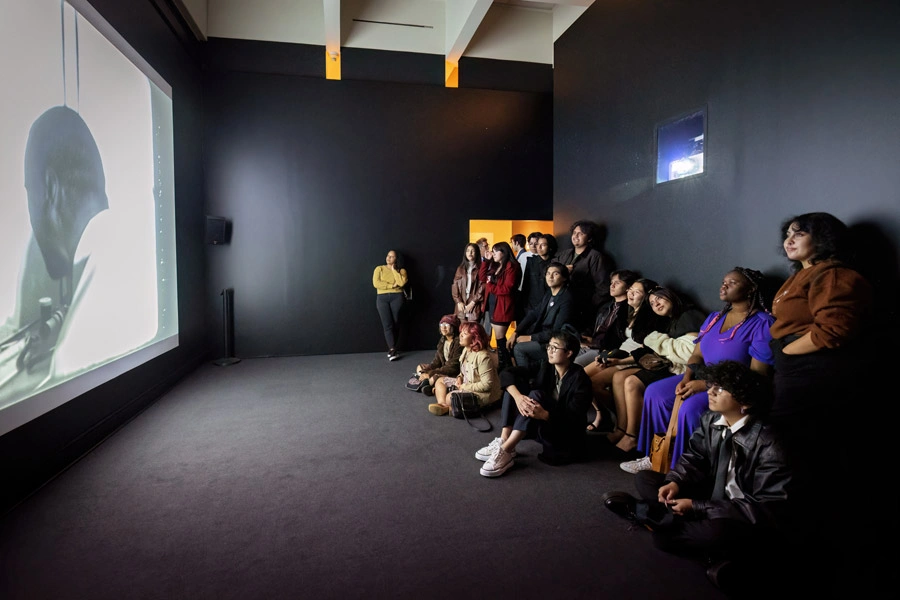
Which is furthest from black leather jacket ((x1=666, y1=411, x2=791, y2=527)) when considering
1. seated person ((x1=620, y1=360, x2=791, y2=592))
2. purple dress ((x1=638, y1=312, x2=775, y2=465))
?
purple dress ((x1=638, y1=312, x2=775, y2=465))

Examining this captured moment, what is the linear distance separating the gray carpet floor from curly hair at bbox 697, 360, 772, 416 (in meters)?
0.74

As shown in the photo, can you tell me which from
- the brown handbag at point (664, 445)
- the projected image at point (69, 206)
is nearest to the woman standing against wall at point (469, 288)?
the brown handbag at point (664, 445)

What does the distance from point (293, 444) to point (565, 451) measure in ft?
6.43

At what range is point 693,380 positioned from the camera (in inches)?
123

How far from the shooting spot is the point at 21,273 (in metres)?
2.66

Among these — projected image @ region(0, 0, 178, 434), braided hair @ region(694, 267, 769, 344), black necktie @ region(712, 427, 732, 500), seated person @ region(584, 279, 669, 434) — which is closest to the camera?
black necktie @ region(712, 427, 732, 500)

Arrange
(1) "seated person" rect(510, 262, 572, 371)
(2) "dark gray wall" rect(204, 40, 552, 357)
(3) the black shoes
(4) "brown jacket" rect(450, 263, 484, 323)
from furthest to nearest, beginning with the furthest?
(2) "dark gray wall" rect(204, 40, 552, 357), (4) "brown jacket" rect(450, 263, 484, 323), (1) "seated person" rect(510, 262, 572, 371), (3) the black shoes

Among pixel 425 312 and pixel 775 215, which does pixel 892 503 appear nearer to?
pixel 775 215

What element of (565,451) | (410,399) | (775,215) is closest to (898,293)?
(775,215)

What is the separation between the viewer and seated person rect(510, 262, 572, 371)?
4.69 meters

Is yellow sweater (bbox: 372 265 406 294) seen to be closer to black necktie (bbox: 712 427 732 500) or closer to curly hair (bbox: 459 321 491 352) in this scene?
curly hair (bbox: 459 321 491 352)

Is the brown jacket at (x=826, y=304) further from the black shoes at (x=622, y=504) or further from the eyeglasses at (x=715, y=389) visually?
the black shoes at (x=622, y=504)

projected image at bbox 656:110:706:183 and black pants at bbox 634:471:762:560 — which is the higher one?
projected image at bbox 656:110:706:183

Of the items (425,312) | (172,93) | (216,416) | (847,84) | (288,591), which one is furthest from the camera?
(425,312)
